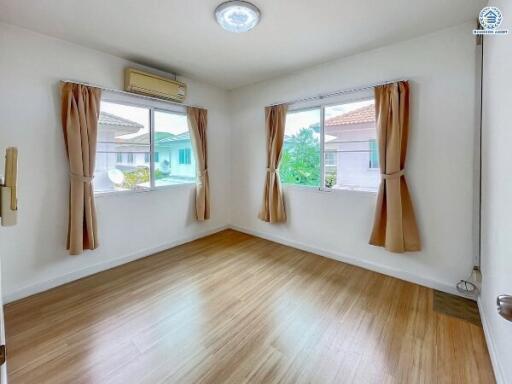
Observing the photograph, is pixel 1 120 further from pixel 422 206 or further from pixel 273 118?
pixel 422 206

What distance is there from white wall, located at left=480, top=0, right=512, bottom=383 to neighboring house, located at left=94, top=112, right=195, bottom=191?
3303mm

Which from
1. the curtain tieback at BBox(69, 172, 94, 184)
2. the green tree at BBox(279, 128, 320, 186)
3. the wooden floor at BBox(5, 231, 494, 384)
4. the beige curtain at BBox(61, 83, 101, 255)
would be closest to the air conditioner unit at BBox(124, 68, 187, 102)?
the beige curtain at BBox(61, 83, 101, 255)

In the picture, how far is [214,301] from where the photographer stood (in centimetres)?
215

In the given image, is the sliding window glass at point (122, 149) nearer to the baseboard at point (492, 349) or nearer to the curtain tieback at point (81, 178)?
the curtain tieback at point (81, 178)

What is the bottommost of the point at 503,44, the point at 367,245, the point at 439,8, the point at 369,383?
the point at 369,383

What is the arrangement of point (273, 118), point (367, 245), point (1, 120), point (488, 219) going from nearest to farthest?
point (488, 219) → point (1, 120) → point (367, 245) → point (273, 118)

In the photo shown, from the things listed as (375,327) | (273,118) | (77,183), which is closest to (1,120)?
(77,183)

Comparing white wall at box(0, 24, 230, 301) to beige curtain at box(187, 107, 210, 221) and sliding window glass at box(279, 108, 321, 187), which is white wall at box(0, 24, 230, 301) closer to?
beige curtain at box(187, 107, 210, 221)

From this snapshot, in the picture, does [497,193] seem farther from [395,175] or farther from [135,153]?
[135,153]

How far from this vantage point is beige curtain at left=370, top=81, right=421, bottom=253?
235 centimetres

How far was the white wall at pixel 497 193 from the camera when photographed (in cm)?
123

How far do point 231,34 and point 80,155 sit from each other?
1.90 metres

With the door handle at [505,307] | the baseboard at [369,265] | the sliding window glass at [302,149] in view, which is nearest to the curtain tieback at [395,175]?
the sliding window glass at [302,149]

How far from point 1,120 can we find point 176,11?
177cm
